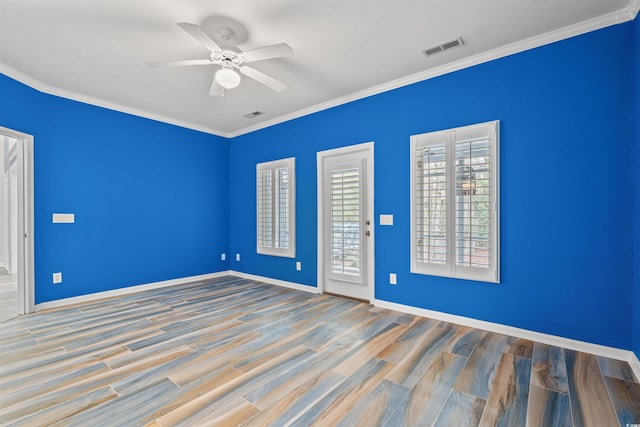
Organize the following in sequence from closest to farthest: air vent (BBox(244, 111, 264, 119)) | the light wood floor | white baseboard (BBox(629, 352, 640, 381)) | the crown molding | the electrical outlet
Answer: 1. the light wood floor
2. white baseboard (BBox(629, 352, 640, 381))
3. the crown molding
4. the electrical outlet
5. air vent (BBox(244, 111, 264, 119))

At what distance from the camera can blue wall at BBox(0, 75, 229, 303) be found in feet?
12.5

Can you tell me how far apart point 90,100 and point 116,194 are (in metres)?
1.33

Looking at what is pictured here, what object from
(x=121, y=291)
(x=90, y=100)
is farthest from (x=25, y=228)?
(x=90, y=100)

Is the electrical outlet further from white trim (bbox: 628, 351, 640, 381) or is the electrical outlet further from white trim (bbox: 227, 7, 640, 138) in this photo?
white trim (bbox: 628, 351, 640, 381)

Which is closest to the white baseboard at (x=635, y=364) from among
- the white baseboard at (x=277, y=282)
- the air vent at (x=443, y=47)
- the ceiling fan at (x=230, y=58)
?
the air vent at (x=443, y=47)

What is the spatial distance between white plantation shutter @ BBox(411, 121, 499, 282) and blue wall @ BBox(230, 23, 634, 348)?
107 millimetres

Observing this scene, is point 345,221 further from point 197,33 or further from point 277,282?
point 197,33

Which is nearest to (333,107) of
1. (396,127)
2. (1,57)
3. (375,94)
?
(375,94)

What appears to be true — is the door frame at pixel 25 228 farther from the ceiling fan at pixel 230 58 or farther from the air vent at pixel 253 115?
the air vent at pixel 253 115

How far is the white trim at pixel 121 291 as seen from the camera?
3.88m

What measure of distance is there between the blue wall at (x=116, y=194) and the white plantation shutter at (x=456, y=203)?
3.84m

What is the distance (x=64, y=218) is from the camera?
13.1 feet

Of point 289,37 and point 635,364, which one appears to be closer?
point 635,364

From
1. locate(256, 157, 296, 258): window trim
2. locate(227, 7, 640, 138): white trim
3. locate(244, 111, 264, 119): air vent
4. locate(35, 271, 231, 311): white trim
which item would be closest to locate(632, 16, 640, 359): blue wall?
locate(227, 7, 640, 138): white trim
